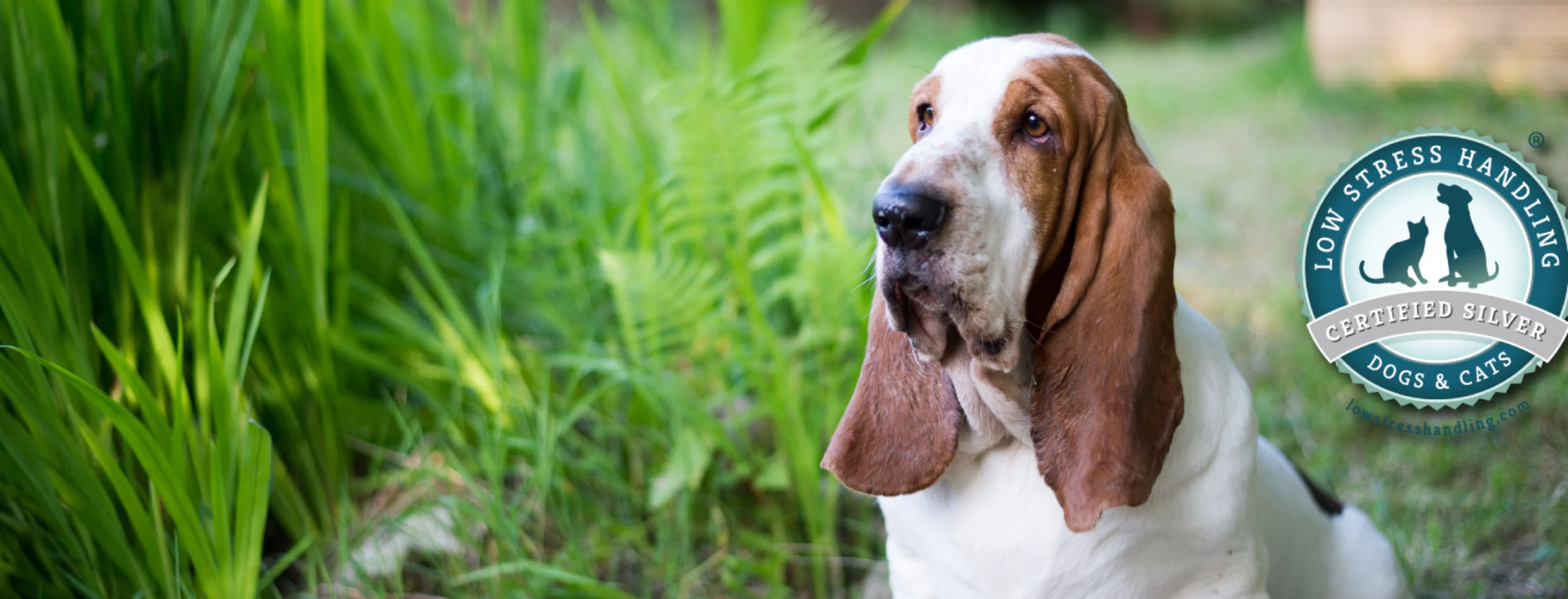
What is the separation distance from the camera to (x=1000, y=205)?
1325 millimetres

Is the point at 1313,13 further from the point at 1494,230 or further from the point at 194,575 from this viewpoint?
the point at 194,575

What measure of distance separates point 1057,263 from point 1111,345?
0.14m

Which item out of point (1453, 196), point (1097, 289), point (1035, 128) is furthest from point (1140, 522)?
point (1453, 196)

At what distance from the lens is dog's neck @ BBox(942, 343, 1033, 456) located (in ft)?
4.76

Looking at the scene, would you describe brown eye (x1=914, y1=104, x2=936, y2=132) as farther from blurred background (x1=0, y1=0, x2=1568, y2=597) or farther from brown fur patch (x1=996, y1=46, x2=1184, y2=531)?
blurred background (x1=0, y1=0, x2=1568, y2=597)

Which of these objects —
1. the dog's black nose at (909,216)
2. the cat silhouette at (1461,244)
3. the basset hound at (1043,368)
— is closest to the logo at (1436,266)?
the cat silhouette at (1461,244)

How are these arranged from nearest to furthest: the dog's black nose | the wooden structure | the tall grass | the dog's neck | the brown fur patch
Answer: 1. the dog's black nose
2. the brown fur patch
3. the dog's neck
4. the tall grass
5. the wooden structure

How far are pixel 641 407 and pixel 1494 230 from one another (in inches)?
74.5

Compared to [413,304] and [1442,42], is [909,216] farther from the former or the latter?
[1442,42]

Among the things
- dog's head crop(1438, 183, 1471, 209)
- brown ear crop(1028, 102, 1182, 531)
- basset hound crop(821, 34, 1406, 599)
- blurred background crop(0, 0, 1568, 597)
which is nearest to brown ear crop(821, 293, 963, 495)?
basset hound crop(821, 34, 1406, 599)

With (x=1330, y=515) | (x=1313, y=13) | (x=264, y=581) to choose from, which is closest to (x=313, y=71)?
(x=264, y=581)

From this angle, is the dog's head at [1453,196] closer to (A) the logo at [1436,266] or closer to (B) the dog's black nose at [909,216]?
(A) the logo at [1436,266]

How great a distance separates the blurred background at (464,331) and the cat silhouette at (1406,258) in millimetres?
621

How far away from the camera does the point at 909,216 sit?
1.25m
